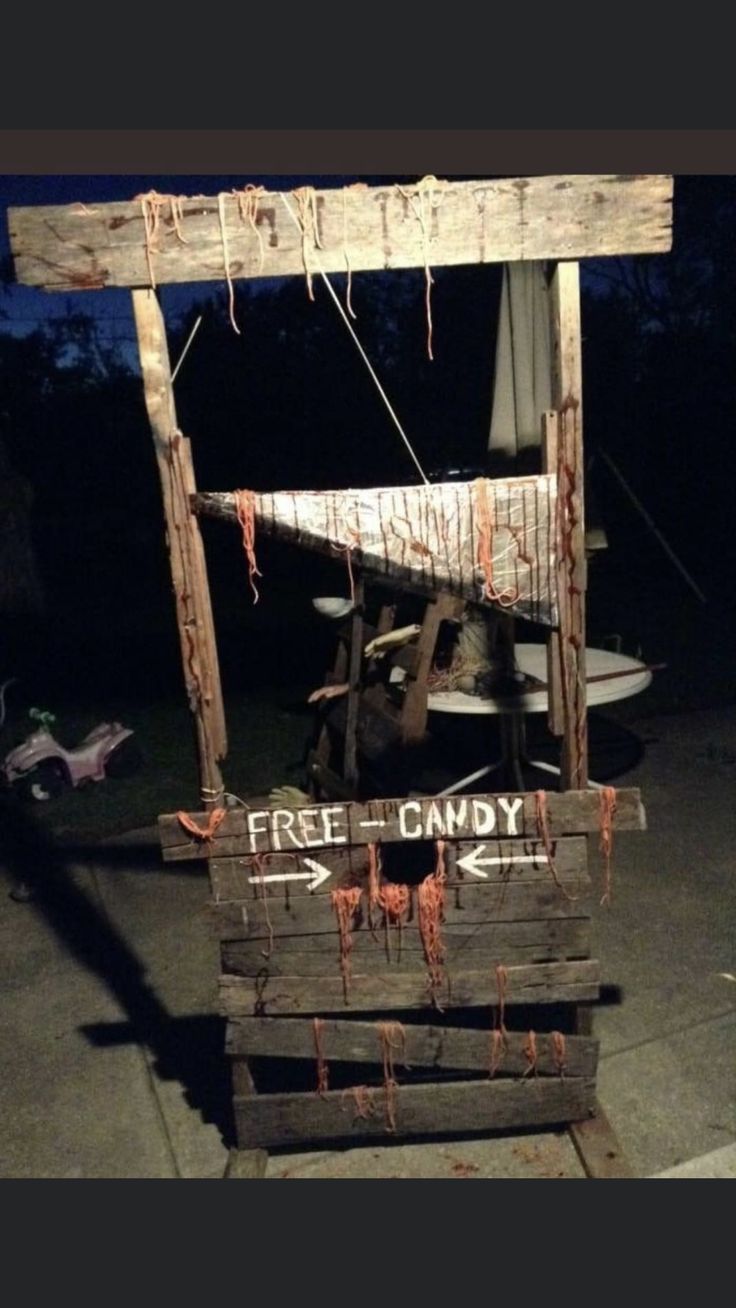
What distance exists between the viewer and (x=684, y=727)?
8.08 m

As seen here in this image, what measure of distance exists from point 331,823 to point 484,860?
0.54 m

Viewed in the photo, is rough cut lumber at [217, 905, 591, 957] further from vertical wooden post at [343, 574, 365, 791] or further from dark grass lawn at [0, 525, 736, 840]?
dark grass lawn at [0, 525, 736, 840]

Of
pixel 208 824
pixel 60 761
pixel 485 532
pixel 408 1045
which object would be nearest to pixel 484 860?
pixel 408 1045

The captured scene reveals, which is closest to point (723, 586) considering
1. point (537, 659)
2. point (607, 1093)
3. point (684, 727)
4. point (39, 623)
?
point (684, 727)

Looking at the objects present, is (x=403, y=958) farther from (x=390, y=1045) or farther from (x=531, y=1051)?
(x=531, y=1051)

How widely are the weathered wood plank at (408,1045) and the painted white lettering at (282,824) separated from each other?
699 millimetres

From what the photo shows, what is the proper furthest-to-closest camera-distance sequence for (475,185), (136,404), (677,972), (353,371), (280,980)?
(136,404), (353,371), (677,972), (280,980), (475,185)

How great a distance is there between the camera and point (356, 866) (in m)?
3.28

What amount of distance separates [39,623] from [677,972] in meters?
10.8

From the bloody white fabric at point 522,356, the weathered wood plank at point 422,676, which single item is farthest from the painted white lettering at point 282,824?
the bloody white fabric at point 522,356

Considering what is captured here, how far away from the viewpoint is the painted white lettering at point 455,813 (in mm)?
3172

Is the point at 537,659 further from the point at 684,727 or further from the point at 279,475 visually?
the point at 279,475

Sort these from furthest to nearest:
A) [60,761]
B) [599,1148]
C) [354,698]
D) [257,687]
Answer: [257,687] → [60,761] → [354,698] → [599,1148]

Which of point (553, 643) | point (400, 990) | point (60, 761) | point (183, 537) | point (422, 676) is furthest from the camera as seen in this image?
point (60, 761)
